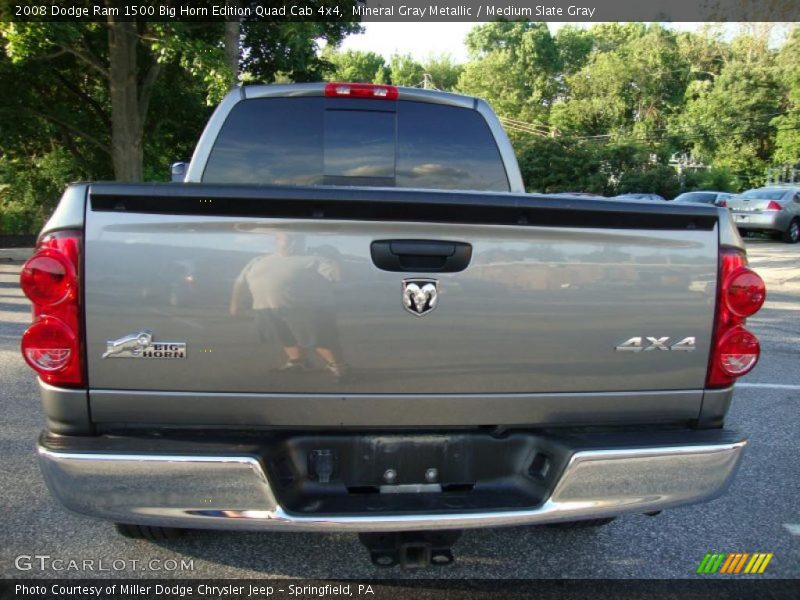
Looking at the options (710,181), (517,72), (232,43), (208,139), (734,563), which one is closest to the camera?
(734,563)

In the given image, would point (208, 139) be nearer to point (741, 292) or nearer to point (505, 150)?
point (505, 150)

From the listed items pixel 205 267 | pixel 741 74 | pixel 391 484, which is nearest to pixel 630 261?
pixel 391 484

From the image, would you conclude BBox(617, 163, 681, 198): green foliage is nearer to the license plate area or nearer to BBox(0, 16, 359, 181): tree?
BBox(0, 16, 359, 181): tree

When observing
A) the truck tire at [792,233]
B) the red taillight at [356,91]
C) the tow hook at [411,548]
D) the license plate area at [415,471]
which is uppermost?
the red taillight at [356,91]

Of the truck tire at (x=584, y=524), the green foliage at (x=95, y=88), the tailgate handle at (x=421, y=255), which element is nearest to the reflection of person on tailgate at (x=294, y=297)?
the tailgate handle at (x=421, y=255)

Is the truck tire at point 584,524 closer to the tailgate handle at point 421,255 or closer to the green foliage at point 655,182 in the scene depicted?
the tailgate handle at point 421,255

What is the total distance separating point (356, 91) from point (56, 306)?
2272 millimetres

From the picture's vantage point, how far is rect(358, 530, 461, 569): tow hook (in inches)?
85.3

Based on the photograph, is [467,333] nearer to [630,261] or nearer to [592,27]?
[630,261]

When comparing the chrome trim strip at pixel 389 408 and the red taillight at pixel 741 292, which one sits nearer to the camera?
the chrome trim strip at pixel 389 408

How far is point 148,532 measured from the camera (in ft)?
8.81

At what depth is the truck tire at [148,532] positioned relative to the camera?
262 cm

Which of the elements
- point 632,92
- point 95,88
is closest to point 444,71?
point 632,92

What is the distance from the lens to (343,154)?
3.75 m
